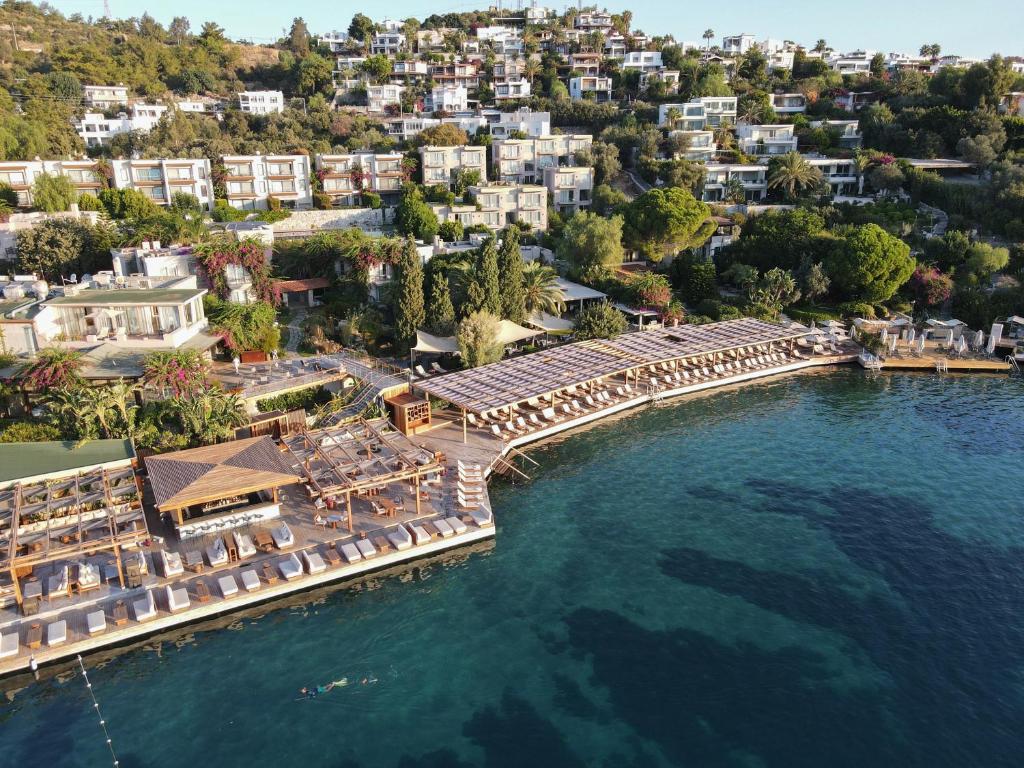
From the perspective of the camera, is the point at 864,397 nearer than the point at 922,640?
No

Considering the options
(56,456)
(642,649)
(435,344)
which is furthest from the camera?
(435,344)

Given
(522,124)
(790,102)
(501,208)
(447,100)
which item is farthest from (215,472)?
(790,102)

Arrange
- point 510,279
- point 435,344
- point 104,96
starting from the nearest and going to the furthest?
point 435,344 < point 510,279 < point 104,96

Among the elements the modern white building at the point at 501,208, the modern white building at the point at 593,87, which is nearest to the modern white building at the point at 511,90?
the modern white building at the point at 593,87

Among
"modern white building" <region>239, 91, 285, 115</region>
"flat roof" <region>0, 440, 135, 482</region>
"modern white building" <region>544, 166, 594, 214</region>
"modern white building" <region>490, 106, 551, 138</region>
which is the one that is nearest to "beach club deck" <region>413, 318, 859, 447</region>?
"flat roof" <region>0, 440, 135, 482</region>

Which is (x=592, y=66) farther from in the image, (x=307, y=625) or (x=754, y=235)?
(x=307, y=625)

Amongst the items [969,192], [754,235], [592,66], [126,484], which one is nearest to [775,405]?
[754,235]

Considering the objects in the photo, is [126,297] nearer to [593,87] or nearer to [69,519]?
[69,519]
